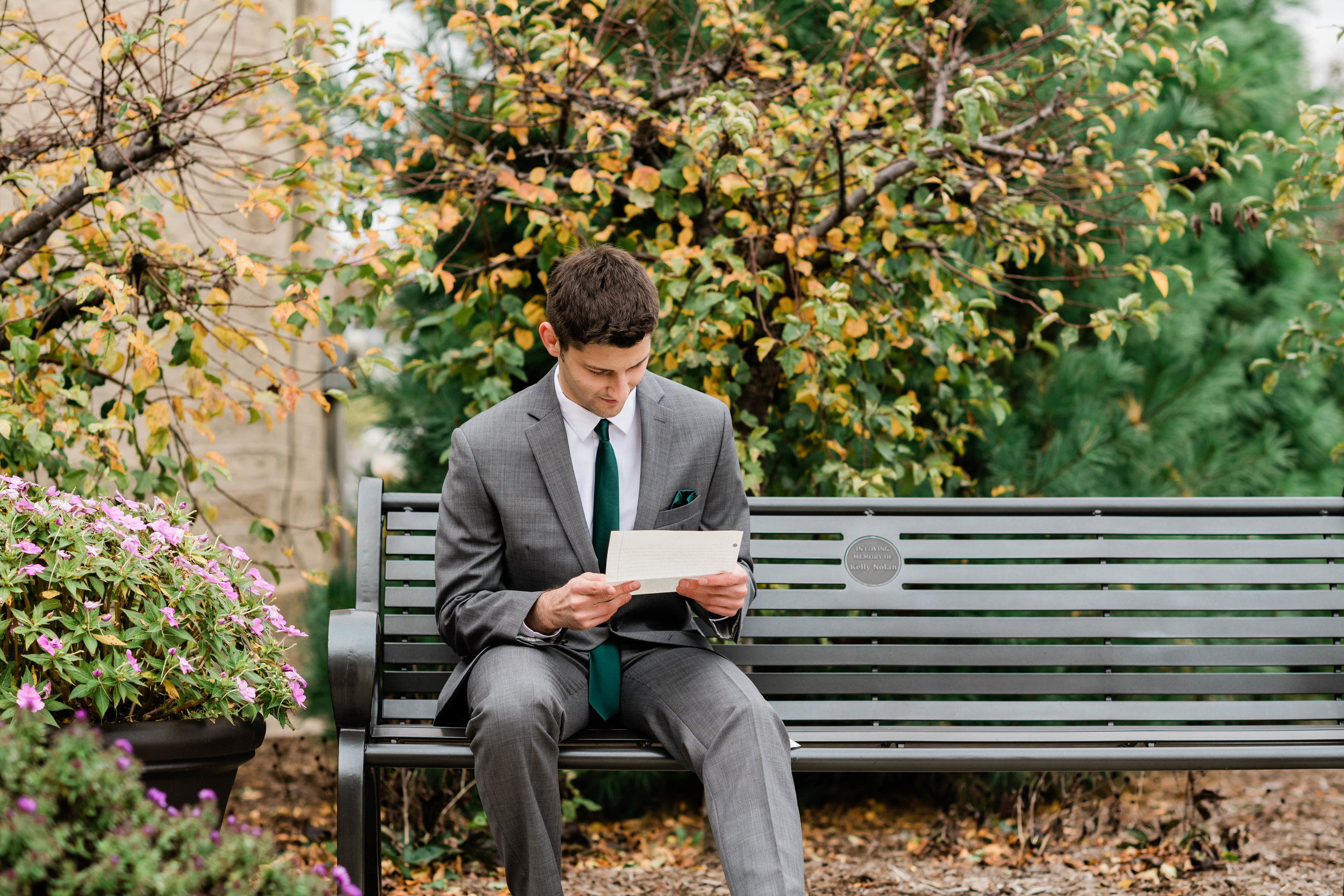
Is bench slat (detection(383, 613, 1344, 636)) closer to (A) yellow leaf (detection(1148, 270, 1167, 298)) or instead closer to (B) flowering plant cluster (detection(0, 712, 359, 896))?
(A) yellow leaf (detection(1148, 270, 1167, 298))

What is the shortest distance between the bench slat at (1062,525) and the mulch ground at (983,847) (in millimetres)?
950

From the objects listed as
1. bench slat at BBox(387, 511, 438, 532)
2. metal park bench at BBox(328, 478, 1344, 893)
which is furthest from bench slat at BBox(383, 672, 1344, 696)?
bench slat at BBox(387, 511, 438, 532)

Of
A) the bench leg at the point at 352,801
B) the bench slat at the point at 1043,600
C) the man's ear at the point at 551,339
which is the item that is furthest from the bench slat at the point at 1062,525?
the bench leg at the point at 352,801

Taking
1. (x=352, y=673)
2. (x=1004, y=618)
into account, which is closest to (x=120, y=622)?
(x=352, y=673)

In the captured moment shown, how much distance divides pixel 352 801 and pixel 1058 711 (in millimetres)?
1667

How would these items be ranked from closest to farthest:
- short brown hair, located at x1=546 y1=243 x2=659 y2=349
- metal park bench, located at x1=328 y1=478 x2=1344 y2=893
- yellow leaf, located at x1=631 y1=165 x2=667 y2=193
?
short brown hair, located at x1=546 y1=243 x2=659 y2=349
metal park bench, located at x1=328 y1=478 x2=1344 y2=893
yellow leaf, located at x1=631 y1=165 x2=667 y2=193

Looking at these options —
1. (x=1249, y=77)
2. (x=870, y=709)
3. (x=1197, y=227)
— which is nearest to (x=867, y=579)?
(x=870, y=709)

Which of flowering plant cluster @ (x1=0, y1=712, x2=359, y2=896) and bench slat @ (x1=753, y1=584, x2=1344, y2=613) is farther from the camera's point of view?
bench slat @ (x1=753, y1=584, x2=1344, y2=613)

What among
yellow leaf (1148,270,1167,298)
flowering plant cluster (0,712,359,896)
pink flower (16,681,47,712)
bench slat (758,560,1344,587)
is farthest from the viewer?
yellow leaf (1148,270,1167,298)

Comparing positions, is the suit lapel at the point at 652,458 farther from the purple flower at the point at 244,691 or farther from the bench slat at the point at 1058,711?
the purple flower at the point at 244,691

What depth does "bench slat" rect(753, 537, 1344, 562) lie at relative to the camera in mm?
2852

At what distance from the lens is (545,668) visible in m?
2.35

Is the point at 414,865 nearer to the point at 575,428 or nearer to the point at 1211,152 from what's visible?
the point at 575,428

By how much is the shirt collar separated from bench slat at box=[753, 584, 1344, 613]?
61cm
